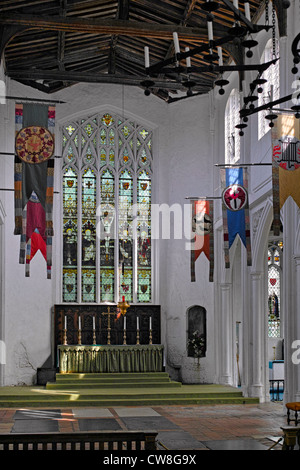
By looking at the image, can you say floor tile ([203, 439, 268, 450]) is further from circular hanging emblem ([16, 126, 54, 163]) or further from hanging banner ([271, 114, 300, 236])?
circular hanging emblem ([16, 126, 54, 163])

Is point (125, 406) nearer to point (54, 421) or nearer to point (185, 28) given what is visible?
point (54, 421)

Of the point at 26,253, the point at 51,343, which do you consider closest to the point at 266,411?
the point at 26,253

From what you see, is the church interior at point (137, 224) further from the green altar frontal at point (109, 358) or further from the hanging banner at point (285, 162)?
the hanging banner at point (285, 162)

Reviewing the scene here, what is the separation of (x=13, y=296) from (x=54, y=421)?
→ 6.85 m

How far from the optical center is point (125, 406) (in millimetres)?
15195

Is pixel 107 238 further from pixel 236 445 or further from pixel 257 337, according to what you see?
pixel 236 445

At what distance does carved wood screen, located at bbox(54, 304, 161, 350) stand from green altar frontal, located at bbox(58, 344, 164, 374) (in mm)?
841

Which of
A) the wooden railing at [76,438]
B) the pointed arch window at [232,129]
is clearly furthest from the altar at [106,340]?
the wooden railing at [76,438]

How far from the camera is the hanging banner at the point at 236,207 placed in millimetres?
14141

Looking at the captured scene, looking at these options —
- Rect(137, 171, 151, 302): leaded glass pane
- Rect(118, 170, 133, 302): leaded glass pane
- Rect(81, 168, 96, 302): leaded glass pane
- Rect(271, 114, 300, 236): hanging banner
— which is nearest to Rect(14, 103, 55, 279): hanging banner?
Rect(271, 114, 300, 236): hanging banner

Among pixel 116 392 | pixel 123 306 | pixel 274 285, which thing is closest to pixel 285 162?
pixel 116 392

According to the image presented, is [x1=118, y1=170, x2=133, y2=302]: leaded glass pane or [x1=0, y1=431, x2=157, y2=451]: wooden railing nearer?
[x1=0, y1=431, x2=157, y2=451]: wooden railing

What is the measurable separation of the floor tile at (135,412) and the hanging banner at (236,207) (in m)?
3.59

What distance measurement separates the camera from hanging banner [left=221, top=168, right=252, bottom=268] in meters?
14.1
